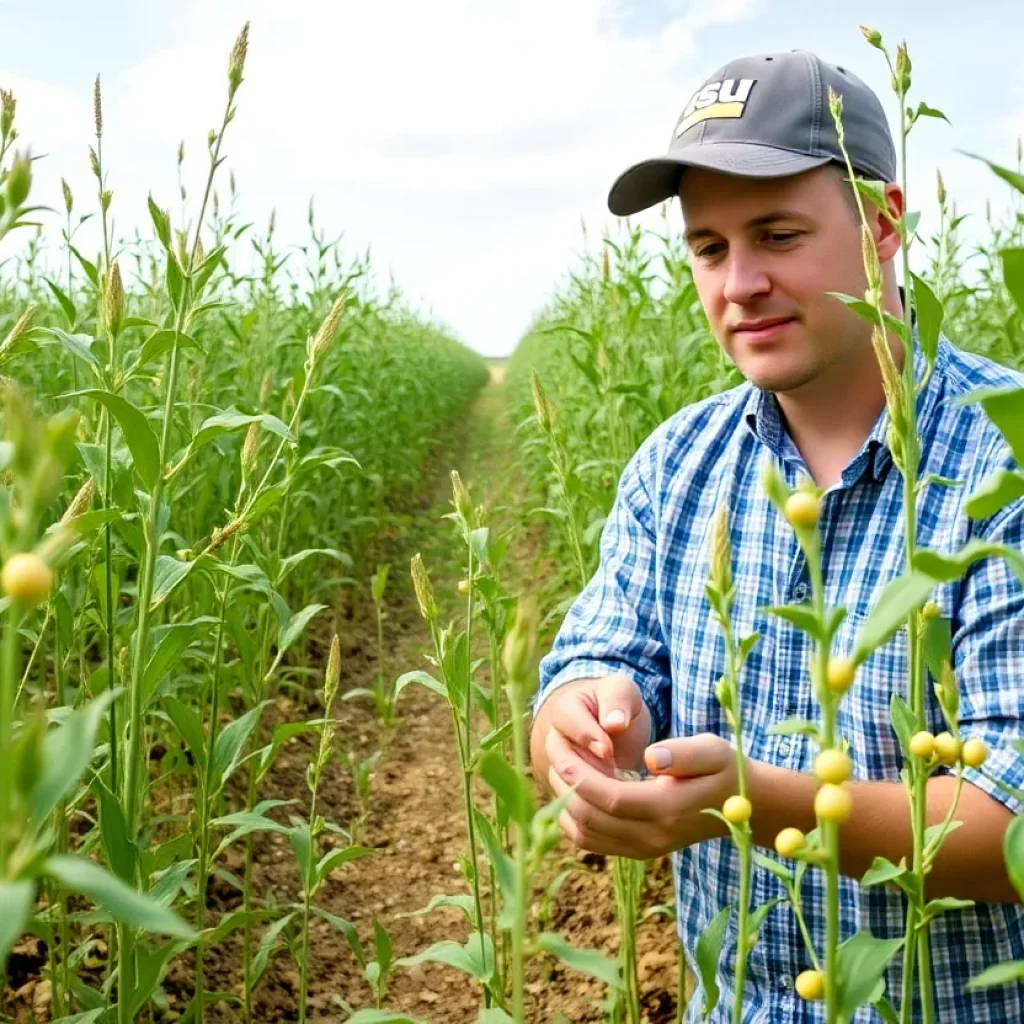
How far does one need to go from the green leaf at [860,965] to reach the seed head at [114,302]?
3.80 feet

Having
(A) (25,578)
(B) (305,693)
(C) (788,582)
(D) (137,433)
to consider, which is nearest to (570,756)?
(C) (788,582)

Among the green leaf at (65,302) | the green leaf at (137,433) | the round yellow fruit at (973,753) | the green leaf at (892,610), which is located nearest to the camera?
the green leaf at (892,610)

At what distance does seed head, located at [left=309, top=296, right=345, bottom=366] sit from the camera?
1.56m

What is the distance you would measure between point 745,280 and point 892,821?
0.89 m

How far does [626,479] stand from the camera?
2.34 meters

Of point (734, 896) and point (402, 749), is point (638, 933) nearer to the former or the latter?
point (734, 896)

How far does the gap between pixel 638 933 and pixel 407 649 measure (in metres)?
2.63

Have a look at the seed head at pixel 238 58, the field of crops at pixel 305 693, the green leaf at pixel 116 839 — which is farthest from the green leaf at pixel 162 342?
the green leaf at pixel 116 839

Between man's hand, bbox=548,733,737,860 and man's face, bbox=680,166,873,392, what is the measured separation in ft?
2.47

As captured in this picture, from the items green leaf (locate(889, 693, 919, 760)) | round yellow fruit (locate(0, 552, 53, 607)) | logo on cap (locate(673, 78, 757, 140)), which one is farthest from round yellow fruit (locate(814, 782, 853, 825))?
logo on cap (locate(673, 78, 757, 140))

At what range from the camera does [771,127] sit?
73.5 inches

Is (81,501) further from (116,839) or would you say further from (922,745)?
(922,745)

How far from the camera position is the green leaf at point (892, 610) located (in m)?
0.62

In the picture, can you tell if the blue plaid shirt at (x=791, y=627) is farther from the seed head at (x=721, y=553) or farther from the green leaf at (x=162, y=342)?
the green leaf at (x=162, y=342)
